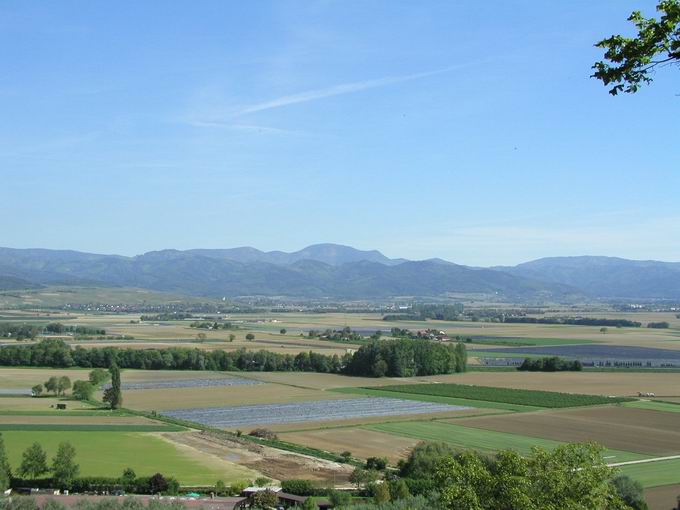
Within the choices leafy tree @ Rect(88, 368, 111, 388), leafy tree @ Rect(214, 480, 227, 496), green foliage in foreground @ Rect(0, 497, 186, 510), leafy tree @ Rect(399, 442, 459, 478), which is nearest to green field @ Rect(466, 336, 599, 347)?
leafy tree @ Rect(88, 368, 111, 388)

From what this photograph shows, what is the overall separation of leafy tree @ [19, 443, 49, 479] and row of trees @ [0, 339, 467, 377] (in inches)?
1881

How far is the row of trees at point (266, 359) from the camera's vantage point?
81.4 meters

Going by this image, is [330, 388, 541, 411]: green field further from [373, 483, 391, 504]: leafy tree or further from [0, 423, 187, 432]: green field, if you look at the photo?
[373, 483, 391, 504]: leafy tree

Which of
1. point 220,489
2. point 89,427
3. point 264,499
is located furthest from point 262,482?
point 89,427

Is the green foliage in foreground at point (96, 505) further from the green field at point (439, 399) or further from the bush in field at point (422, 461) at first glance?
the green field at point (439, 399)

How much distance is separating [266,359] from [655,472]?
5354cm

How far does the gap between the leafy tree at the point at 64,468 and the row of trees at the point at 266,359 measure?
4804cm

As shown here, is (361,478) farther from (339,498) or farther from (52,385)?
(52,385)

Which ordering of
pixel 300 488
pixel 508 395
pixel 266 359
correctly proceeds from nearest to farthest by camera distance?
pixel 300 488 → pixel 508 395 → pixel 266 359

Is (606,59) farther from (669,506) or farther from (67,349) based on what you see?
(67,349)

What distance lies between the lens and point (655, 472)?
34.4 meters

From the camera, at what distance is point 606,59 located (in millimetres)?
8906

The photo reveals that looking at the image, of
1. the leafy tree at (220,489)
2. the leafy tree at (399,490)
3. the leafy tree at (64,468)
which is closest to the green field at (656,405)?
the leafy tree at (399,490)

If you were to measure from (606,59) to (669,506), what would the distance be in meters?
23.8
